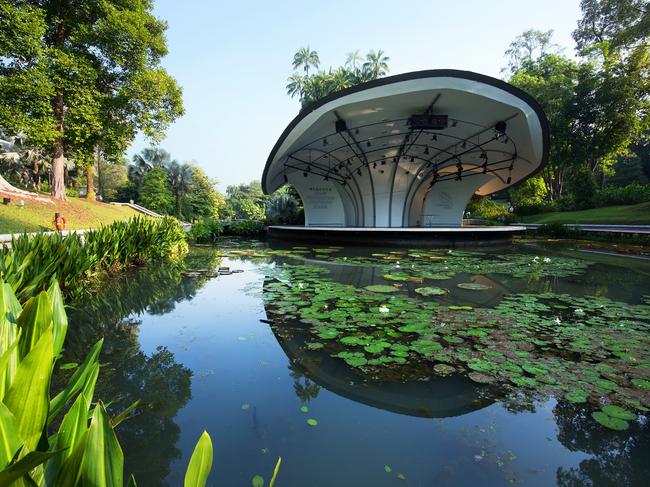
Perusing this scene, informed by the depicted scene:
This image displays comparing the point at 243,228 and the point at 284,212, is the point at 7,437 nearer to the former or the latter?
the point at 243,228

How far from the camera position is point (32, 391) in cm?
68

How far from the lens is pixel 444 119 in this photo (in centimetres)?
1058

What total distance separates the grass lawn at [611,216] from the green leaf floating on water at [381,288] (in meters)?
A: 17.8

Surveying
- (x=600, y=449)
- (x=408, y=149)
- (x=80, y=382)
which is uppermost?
(x=408, y=149)

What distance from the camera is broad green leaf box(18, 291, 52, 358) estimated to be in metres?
1.02

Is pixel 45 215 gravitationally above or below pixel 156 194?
below

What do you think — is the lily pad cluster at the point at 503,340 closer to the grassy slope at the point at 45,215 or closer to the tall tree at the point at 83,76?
the grassy slope at the point at 45,215

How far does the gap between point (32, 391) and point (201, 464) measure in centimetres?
38

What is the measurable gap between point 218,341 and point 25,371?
8.54 ft

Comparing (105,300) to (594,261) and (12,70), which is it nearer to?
(594,261)

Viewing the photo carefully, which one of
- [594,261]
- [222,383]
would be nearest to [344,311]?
[222,383]

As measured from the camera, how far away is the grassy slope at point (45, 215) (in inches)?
442

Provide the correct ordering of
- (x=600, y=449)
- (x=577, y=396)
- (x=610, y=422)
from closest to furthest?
(x=600, y=449), (x=610, y=422), (x=577, y=396)

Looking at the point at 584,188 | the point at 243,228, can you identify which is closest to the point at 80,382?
the point at 243,228
